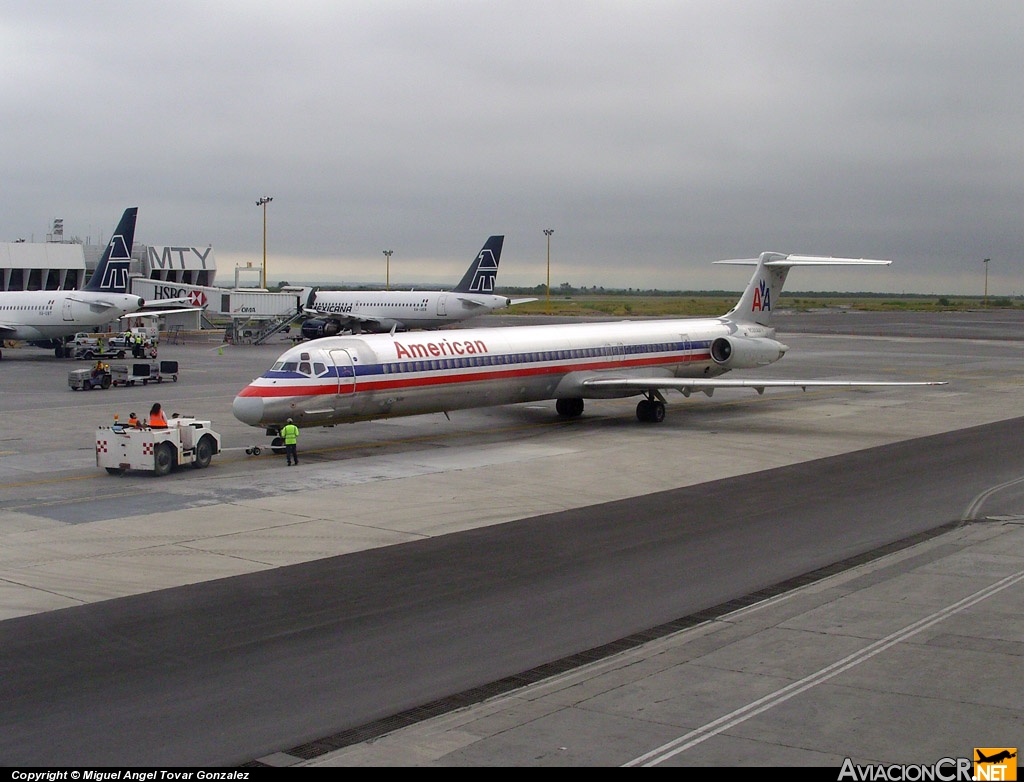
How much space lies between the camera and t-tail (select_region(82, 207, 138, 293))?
2485 inches

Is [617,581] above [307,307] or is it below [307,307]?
below

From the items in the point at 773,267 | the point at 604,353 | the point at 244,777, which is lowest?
the point at 244,777

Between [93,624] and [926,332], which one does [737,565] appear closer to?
[93,624]

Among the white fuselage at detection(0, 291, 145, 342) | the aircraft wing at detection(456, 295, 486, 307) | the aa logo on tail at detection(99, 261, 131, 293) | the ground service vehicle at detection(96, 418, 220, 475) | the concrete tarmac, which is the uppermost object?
the aa logo on tail at detection(99, 261, 131, 293)

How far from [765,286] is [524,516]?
2567cm

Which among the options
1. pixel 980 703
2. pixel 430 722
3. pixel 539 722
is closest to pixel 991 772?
pixel 980 703

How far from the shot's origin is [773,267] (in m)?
44.1

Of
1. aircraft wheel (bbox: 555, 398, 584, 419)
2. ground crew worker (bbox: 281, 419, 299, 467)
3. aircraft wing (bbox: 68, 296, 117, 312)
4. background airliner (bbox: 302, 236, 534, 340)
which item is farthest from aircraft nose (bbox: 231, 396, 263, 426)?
background airliner (bbox: 302, 236, 534, 340)

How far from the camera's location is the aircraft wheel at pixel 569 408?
37.4m

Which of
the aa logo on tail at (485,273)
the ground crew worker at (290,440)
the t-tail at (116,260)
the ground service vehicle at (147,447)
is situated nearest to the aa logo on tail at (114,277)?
the t-tail at (116,260)

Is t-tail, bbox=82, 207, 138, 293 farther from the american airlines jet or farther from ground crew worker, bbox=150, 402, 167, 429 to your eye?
ground crew worker, bbox=150, 402, 167, 429

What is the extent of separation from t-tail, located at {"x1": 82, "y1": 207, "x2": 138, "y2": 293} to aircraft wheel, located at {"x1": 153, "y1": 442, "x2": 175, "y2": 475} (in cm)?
4090

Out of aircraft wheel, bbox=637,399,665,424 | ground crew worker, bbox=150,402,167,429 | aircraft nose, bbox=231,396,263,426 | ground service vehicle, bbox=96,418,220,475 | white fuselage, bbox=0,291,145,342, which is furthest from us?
white fuselage, bbox=0,291,145,342

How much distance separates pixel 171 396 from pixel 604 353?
18.0 metres
